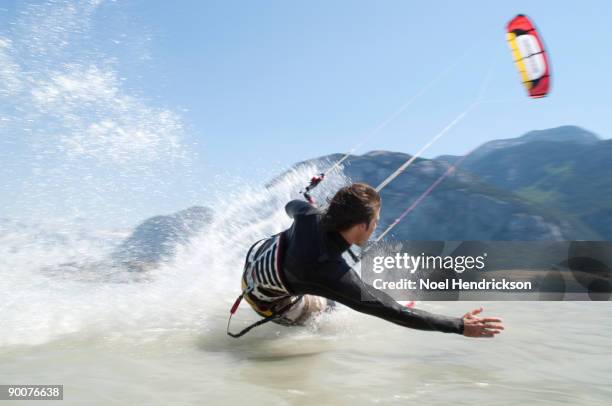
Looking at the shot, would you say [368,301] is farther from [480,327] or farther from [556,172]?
[556,172]

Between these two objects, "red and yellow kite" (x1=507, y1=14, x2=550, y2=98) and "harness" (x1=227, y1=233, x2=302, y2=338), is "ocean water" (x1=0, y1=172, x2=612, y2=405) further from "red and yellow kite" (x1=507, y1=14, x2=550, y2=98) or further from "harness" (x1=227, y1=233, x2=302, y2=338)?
"red and yellow kite" (x1=507, y1=14, x2=550, y2=98)

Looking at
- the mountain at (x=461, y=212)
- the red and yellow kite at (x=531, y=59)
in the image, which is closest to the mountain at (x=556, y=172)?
the mountain at (x=461, y=212)

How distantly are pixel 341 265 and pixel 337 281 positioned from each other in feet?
0.45

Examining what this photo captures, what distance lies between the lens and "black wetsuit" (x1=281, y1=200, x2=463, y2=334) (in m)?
3.46

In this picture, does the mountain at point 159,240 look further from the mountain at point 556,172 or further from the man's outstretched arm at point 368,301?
the mountain at point 556,172

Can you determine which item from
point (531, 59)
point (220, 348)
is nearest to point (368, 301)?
point (220, 348)

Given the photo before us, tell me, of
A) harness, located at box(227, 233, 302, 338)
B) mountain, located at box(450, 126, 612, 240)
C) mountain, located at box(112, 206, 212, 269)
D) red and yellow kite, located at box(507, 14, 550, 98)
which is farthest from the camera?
mountain, located at box(450, 126, 612, 240)

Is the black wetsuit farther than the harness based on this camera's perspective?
No

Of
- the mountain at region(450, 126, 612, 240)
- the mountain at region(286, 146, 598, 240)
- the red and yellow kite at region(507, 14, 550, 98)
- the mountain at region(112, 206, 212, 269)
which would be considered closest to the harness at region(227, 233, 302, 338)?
the mountain at region(112, 206, 212, 269)

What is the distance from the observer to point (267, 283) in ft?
14.0

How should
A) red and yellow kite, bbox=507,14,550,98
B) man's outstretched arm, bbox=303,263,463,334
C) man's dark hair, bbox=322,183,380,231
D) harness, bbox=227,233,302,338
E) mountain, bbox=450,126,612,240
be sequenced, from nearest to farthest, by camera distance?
man's outstretched arm, bbox=303,263,463,334 < man's dark hair, bbox=322,183,380,231 < harness, bbox=227,233,302,338 < red and yellow kite, bbox=507,14,550,98 < mountain, bbox=450,126,612,240

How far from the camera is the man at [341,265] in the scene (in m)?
3.48

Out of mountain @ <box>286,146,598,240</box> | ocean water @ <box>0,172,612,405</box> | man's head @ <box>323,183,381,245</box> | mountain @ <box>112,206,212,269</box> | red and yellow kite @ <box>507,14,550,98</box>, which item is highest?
mountain @ <box>286,146,598,240</box>

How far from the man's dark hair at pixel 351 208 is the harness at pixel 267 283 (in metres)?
0.63
